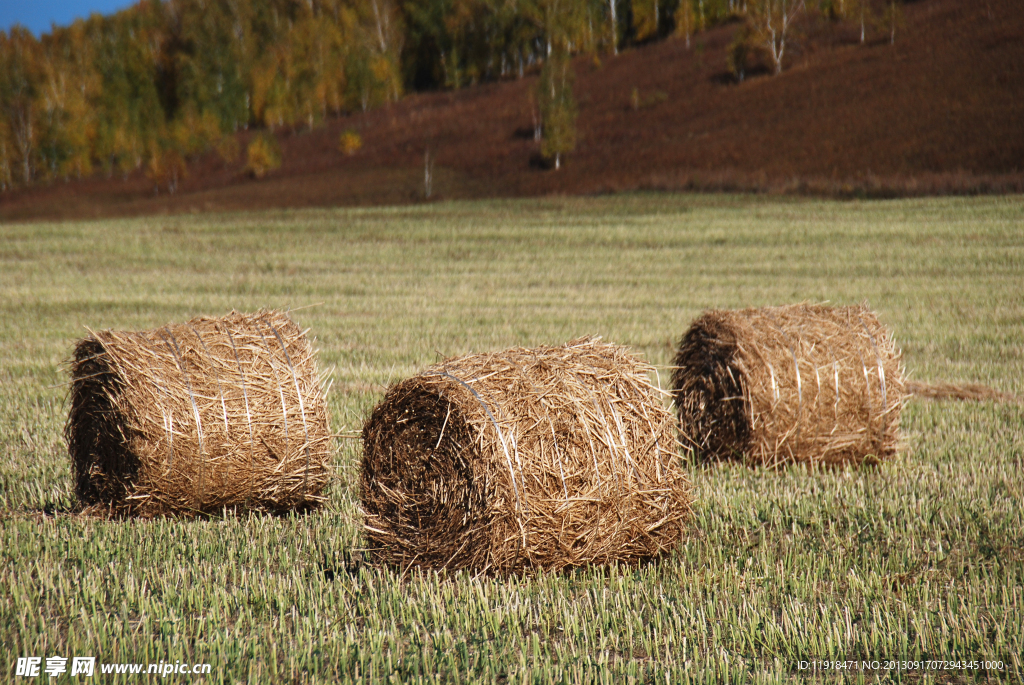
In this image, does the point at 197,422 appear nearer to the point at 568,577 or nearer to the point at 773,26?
the point at 568,577

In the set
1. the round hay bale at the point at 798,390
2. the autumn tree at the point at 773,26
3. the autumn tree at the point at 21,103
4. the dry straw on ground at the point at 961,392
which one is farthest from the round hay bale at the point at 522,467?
the autumn tree at the point at 21,103

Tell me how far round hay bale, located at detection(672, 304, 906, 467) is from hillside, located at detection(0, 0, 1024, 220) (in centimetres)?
2935

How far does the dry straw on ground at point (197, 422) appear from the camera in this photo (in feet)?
20.6

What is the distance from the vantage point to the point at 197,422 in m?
6.26

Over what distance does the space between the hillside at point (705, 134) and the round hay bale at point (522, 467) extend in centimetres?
3243

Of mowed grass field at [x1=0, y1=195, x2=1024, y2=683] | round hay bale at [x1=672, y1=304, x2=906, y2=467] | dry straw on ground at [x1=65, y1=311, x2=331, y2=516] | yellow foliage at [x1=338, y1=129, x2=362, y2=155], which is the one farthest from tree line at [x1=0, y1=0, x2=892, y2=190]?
round hay bale at [x1=672, y1=304, x2=906, y2=467]

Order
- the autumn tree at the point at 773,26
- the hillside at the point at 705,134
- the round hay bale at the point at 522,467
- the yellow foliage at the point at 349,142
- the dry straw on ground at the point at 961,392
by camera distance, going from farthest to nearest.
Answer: the yellow foliage at the point at 349,142 < the autumn tree at the point at 773,26 < the hillside at the point at 705,134 < the dry straw on ground at the point at 961,392 < the round hay bale at the point at 522,467

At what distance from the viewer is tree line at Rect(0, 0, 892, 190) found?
77812mm

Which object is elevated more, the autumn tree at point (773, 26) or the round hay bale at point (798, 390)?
the autumn tree at point (773, 26)

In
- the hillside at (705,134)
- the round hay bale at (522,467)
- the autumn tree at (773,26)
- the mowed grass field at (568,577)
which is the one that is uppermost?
the autumn tree at (773,26)

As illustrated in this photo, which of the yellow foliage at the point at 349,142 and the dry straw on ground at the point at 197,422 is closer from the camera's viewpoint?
the dry straw on ground at the point at 197,422

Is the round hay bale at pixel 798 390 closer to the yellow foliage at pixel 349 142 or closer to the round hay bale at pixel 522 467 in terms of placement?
the round hay bale at pixel 522 467

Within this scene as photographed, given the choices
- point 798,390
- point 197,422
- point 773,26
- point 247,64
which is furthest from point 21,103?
point 798,390

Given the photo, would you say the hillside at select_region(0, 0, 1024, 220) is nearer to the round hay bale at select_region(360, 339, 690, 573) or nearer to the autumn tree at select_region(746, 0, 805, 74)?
the autumn tree at select_region(746, 0, 805, 74)
